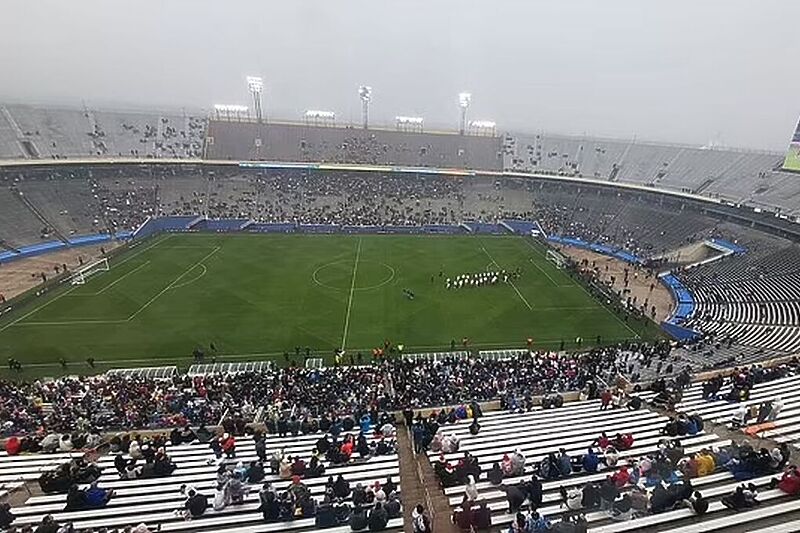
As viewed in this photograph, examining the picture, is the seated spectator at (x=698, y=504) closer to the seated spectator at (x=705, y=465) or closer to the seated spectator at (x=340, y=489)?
the seated spectator at (x=705, y=465)

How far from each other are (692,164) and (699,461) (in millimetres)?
77466

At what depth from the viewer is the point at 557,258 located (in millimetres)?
52938

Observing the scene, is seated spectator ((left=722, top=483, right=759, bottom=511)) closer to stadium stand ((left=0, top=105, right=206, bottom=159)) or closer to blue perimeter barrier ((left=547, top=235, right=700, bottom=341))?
blue perimeter barrier ((left=547, top=235, right=700, bottom=341))

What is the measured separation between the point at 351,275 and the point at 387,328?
43.3 ft

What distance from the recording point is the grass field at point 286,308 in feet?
106

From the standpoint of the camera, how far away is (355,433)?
15172mm

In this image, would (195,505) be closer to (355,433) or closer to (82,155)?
(355,433)

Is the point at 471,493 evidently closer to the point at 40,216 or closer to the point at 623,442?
the point at 623,442

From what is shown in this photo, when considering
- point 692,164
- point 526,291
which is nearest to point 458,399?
point 526,291

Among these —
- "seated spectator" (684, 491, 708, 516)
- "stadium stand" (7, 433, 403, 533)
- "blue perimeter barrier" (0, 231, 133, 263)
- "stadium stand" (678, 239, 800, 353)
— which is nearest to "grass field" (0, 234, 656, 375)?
"stadium stand" (678, 239, 800, 353)

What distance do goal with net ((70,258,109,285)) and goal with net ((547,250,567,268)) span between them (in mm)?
47375

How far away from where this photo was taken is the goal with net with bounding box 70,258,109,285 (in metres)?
42.7

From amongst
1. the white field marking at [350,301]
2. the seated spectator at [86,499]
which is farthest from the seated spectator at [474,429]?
the white field marking at [350,301]

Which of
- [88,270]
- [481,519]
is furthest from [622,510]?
[88,270]
